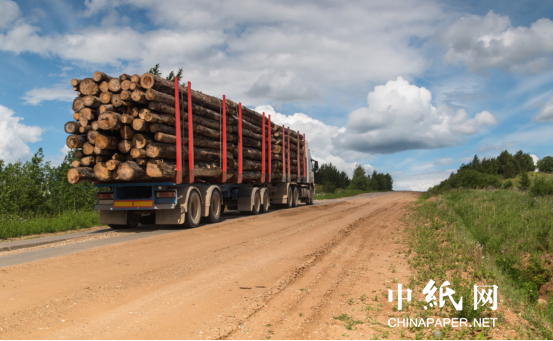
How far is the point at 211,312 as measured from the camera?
456cm

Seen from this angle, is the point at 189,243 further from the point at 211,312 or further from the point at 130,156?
the point at 211,312

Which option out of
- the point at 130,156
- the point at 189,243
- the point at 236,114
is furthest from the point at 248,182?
the point at 189,243

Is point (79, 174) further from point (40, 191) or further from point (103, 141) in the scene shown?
point (40, 191)

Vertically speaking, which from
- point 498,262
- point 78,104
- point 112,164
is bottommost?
point 498,262

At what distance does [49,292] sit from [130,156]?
6748 mm

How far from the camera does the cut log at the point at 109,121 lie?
35.7 ft

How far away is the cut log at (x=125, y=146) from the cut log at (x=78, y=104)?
5.29 ft

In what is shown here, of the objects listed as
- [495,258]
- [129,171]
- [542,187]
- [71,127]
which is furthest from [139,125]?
[542,187]

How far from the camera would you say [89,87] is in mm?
11523

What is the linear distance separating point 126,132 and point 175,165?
1757 mm

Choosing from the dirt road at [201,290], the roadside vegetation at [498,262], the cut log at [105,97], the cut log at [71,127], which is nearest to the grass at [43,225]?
the cut log at [71,127]

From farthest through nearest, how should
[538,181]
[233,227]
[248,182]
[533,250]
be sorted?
[538,181] → [248,182] → [233,227] → [533,250]

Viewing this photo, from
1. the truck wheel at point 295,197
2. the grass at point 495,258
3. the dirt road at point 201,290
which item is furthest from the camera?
the truck wheel at point 295,197

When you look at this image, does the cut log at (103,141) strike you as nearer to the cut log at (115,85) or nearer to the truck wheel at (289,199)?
the cut log at (115,85)
